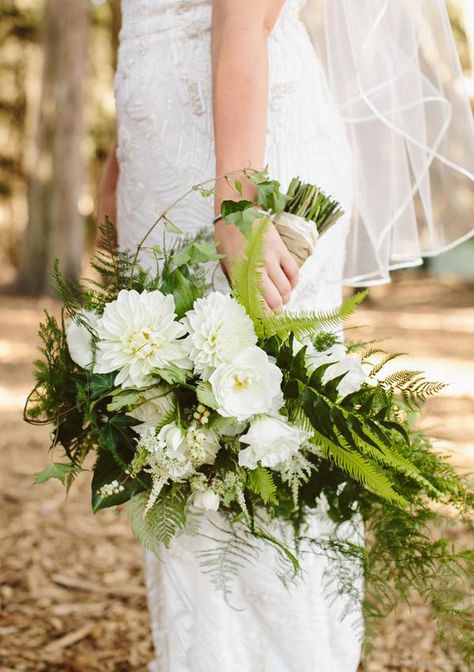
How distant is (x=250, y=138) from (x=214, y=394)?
560 mm

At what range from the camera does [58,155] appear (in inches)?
474

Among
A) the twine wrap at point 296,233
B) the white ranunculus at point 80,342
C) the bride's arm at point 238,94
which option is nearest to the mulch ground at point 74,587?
the white ranunculus at point 80,342

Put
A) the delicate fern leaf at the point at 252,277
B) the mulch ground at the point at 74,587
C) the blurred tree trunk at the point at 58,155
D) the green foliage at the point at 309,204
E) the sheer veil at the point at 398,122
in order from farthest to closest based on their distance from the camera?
the blurred tree trunk at the point at 58,155, the mulch ground at the point at 74,587, the sheer veil at the point at 398,122, the green foliage at the point at 309,204, the delicate fern leaf at the point at 252,277

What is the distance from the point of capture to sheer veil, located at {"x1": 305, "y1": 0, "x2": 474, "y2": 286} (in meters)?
2.13

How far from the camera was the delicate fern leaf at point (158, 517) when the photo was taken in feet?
4.81

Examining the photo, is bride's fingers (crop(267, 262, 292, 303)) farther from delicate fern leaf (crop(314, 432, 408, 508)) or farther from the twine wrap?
delicate fern leaf (crop(314, 432, 408, 508))

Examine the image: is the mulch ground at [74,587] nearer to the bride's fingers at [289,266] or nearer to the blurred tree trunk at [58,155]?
the bride's fingers at [289,266]

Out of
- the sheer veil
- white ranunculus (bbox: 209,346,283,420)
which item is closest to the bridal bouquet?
white ranunculus (bbox: 209,346,283,420)

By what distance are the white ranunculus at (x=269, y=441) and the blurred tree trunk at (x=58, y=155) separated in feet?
33.8

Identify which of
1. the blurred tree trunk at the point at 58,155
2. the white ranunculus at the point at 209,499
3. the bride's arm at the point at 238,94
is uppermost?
the blurred tree trunk at the point at 58,155

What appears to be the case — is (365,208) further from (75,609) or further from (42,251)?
(42,251)

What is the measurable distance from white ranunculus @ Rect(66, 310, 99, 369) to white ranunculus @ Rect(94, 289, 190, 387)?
0.03m

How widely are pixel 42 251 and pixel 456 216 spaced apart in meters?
10.7

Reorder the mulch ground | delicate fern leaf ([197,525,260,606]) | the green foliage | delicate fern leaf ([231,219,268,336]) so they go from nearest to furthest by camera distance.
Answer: delicate fern leaf ([231,219,268,336]), the green foliage, delicate fern leaf ([197,525,260,606]), the mulch ground
